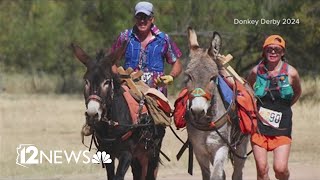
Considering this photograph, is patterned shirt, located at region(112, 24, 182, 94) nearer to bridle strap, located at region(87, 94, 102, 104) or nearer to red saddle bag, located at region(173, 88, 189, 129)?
red saddle bag, located at region(173, 88, 189, 129)

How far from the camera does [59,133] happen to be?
21922 mm

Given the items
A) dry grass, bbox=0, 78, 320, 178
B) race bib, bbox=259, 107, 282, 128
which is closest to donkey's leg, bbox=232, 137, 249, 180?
race bib, bbox=259, 107, 282, 128

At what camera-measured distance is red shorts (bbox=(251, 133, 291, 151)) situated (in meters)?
8.95

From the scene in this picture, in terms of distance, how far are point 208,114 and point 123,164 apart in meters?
1.10

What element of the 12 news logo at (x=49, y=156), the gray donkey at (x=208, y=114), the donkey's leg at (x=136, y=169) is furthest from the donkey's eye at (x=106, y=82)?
the 12 news logo at (x=49, y=156)

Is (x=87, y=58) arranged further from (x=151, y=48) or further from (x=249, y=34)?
(x=249, y=34)

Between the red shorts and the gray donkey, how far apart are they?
0.31 meters

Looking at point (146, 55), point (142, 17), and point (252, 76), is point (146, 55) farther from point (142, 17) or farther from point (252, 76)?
point (252, 76)

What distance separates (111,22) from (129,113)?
2548 cm

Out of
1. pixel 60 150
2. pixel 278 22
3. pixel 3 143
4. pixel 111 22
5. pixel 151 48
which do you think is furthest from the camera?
pixel 111 22

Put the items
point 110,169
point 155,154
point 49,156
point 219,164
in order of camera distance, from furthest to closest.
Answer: point 49,156, point 155,154, point 110,169, point 219,164

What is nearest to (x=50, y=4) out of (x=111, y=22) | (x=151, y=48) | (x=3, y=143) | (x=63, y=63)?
(x=63, y=63)

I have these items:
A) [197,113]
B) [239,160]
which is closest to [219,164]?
[197,113]

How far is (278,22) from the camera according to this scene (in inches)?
965
